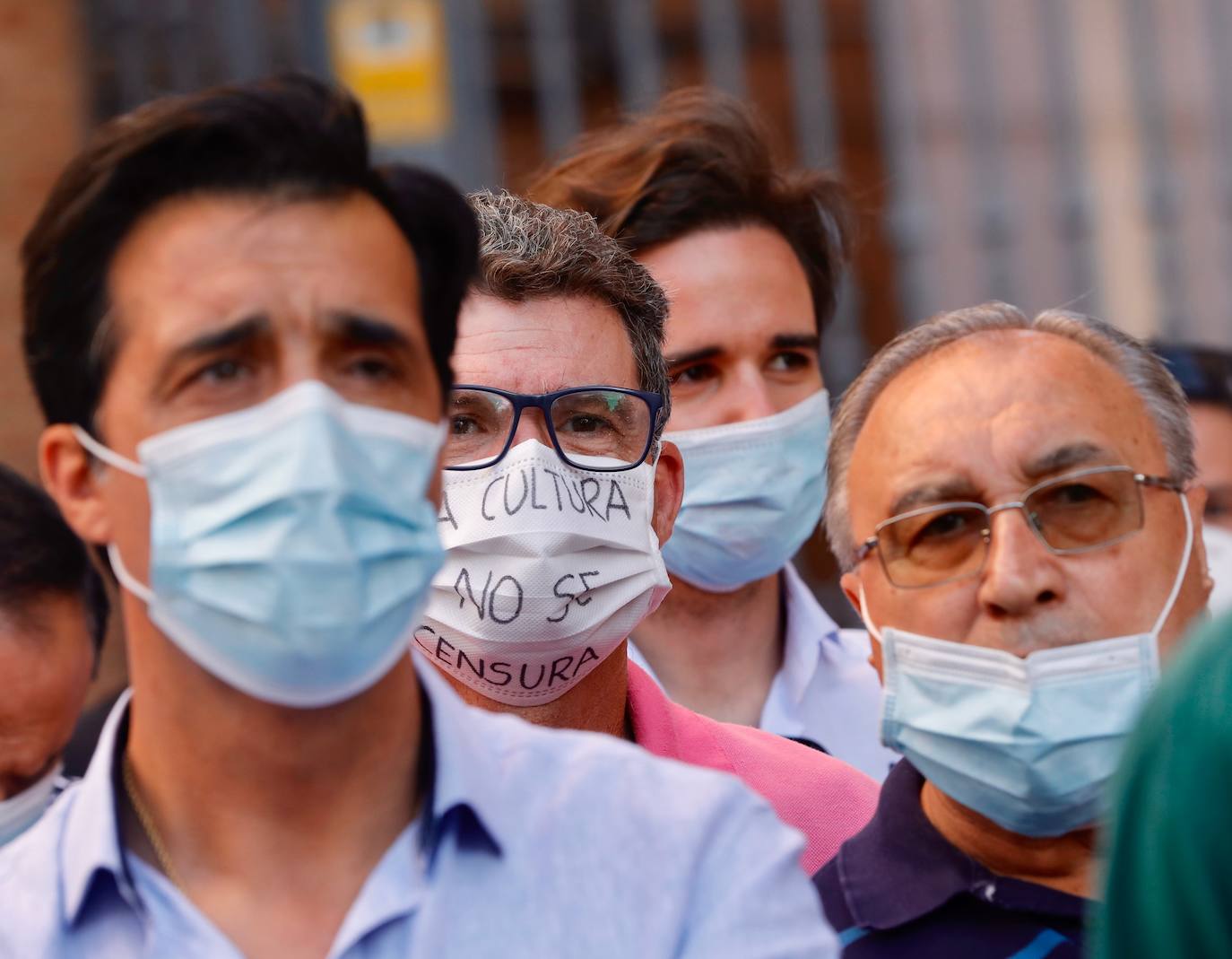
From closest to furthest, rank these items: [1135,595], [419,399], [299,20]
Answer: [419,399] < [1135,595] < [299,20]

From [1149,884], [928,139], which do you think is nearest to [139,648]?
[1149,884]

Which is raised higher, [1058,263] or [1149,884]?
[1149,884]

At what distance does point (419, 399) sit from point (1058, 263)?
5.88 metres

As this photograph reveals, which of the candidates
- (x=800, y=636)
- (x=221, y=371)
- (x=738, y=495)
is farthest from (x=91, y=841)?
(x=800, y=636)

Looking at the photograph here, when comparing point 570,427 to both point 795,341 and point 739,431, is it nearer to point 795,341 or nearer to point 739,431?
point 739,431

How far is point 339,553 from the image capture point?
6.75 feet

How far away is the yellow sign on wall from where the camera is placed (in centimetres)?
692

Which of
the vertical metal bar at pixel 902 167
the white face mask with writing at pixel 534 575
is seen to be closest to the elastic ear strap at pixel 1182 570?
the white face mask with writing at pixel 534 575

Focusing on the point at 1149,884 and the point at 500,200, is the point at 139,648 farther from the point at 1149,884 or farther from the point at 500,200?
the point at 500,200

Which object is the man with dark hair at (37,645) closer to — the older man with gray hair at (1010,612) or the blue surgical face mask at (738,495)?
the blue surgical face mask at (738,495)

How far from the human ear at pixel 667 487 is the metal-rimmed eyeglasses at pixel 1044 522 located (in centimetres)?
54

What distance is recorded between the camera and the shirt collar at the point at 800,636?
3891 millimetres

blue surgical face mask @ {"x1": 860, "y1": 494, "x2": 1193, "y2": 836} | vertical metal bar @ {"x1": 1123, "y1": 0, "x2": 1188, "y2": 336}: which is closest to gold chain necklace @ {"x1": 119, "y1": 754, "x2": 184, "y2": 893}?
blue surgical face mask @ {"x1": 860, "y1": 494, "x2": 1193, "y2": 836}

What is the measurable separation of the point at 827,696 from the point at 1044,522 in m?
1.12
